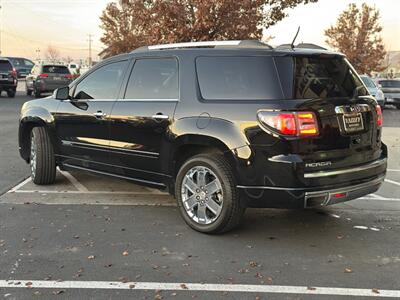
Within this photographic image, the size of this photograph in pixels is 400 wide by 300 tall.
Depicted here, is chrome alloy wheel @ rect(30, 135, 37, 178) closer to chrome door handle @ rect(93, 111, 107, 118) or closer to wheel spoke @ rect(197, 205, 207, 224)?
chrome door handle @ rect(93, 111, 107, 118)

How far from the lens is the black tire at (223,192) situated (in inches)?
186

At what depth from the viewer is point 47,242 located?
4.77 metres

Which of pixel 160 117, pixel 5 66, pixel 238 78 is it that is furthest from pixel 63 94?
pixel 5 66

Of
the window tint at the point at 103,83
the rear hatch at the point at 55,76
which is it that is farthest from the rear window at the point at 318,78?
the rear hatch at the point at 55,76

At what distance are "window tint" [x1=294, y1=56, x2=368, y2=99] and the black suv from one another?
1 centimetres

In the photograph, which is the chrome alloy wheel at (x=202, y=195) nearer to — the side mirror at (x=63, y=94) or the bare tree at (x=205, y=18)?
the side mirror at (x=63, y=94)

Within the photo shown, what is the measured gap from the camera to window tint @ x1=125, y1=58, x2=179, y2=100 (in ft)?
17.3

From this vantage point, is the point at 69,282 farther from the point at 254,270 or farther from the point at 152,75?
the point at 152,75

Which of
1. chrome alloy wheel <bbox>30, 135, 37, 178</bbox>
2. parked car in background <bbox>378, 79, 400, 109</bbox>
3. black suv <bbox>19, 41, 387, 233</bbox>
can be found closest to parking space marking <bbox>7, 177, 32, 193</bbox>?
chrome alloy wheel <bbox>30, 135, 37, 178</bbox>

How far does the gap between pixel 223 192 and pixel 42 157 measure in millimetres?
3049

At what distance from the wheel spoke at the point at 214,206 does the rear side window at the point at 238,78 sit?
99cm

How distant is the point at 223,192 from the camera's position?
4746 mm

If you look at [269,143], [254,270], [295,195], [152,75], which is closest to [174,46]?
[152,75]

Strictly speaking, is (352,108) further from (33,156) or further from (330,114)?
(33,156)
